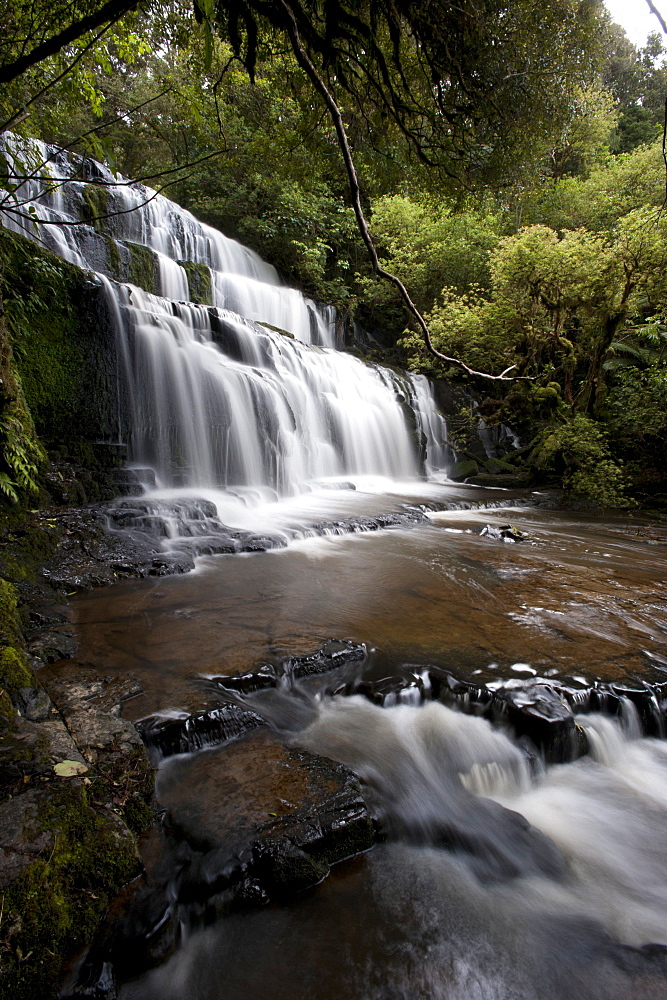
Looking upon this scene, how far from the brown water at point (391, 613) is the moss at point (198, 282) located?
9141 mm

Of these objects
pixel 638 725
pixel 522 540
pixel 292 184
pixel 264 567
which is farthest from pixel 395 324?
pixel 638 725

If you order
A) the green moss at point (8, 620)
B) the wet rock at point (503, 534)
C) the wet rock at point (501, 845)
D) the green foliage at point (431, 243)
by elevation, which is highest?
the green foliage at point (431, 243)

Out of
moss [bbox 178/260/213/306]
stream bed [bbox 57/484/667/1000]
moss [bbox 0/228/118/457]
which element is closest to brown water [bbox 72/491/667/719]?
stream bed [bbox 57/484/667/1000]

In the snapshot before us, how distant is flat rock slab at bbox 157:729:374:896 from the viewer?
5.97 ft

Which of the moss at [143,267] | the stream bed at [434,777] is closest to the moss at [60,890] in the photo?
the stream bed at [434,777]

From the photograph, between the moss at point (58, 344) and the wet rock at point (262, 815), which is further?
the moss at point (58, 344)

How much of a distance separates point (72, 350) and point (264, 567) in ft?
14.6

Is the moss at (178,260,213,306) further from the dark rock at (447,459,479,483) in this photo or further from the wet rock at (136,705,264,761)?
the wet rock at (136,705,264,761)

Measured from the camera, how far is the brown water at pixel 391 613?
3.16 metres

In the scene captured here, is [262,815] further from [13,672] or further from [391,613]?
[391,613]

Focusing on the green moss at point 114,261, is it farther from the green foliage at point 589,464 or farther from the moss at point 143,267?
the green foliage at point 589,464

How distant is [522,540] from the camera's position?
23.0 ft

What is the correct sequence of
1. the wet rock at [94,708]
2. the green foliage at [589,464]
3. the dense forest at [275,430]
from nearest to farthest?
the dense forest at [275,430]
the wet rock at [94,708]
the green foliage at [589,464]

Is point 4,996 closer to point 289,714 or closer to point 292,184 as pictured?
point 289,714
